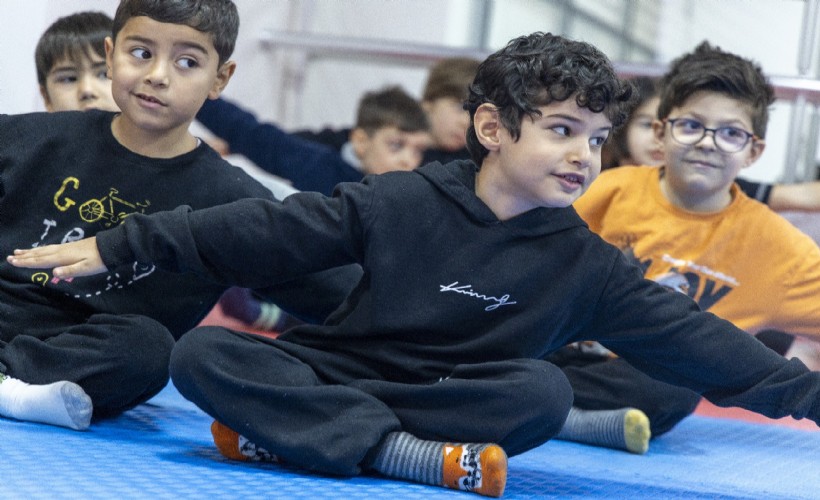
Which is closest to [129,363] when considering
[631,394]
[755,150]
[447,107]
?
[631,394]

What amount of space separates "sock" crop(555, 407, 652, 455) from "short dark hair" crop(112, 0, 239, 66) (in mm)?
747

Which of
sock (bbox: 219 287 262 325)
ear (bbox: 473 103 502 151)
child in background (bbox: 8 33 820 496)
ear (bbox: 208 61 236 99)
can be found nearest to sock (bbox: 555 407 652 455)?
child in background (bbox: 8 33 820 496)

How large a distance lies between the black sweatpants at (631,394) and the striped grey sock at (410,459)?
1.78 ft

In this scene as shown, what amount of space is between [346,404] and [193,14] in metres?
0.59

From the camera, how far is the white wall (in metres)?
1.91

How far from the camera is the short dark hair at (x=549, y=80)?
1.23 metres

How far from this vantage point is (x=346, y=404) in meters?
1.15

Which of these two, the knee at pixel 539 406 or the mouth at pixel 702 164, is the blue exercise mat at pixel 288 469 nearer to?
the knee at pixel 539 406

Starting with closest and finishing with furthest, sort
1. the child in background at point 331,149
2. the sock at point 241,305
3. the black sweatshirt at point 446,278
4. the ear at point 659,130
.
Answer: the black sweatshirt at point 446,278, the ear at point 659,130, the sock at point 241,305, the child in background at point 331,149

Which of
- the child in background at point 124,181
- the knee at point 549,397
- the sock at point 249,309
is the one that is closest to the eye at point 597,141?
the knee at point 549,397

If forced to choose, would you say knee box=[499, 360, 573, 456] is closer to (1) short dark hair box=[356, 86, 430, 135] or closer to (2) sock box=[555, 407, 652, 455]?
(2) sock box=[555, 407, 652, 455]

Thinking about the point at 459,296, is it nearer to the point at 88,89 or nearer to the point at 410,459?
the point at 410,459

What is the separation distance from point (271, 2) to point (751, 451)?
219cm

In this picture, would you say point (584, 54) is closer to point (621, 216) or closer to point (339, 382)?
point (339, 382)
